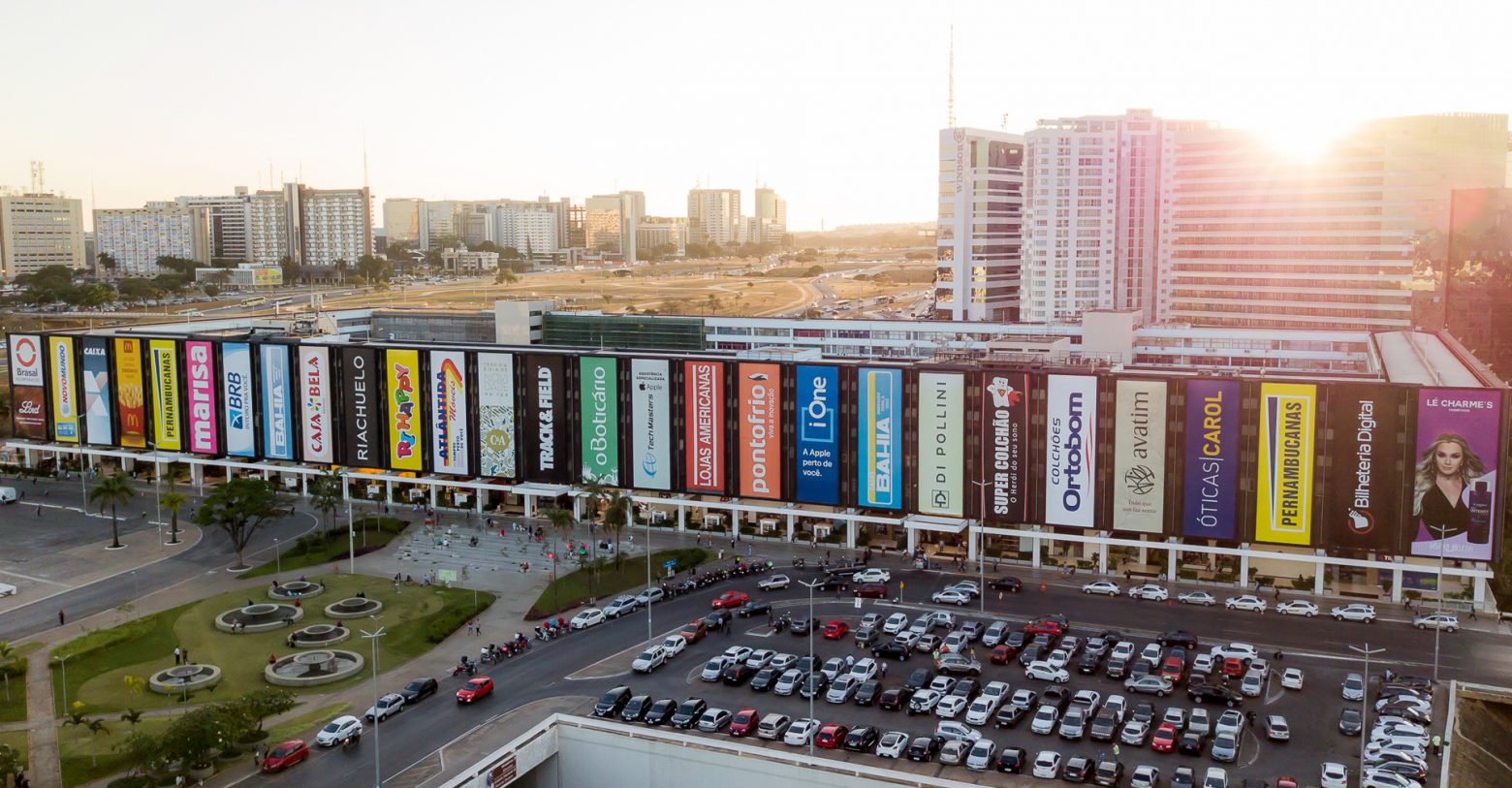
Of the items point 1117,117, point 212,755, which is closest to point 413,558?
point 212,755

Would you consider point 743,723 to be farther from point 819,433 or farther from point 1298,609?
point 819,433

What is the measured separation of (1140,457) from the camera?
226ft

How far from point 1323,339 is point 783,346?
50060 mm

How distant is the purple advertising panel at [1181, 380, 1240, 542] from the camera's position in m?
66.9

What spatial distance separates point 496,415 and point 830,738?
154 ft

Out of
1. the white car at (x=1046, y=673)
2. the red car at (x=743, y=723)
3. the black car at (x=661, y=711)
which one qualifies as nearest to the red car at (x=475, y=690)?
the black car at (x=661, y=711)

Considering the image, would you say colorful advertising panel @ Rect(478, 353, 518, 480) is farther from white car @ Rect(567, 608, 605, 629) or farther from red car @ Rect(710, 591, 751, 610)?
red car @ Rect(710, 591, 751, 610)

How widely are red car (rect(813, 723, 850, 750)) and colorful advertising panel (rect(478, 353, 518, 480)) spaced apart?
44.7 meters

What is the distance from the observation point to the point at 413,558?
249 ft

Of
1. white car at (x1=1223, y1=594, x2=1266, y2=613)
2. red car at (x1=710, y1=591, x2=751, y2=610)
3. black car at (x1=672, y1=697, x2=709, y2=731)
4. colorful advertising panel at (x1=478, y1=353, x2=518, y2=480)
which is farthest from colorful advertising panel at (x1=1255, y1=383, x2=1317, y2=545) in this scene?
colorful advertising panel at (x1=478, y1=353, x2=518, y2=480)

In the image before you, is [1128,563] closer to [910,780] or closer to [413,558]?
[910,780]

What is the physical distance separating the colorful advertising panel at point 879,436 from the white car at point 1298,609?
74.3 ft

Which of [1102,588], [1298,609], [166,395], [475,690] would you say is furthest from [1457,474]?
[166,395]

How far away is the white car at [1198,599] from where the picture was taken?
63.1 m
